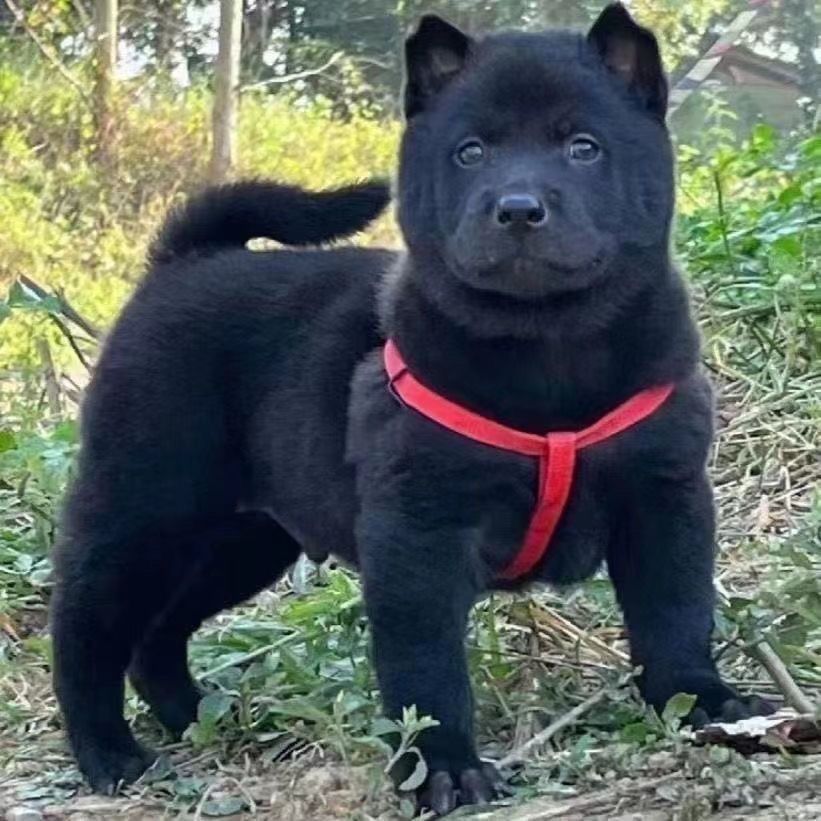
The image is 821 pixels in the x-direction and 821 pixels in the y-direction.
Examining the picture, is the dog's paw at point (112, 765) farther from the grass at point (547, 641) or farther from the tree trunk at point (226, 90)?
the tree trunk at point (226, 90)

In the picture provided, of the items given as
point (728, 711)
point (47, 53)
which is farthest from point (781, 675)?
point (47, 53)

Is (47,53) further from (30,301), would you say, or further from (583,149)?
(583,149)

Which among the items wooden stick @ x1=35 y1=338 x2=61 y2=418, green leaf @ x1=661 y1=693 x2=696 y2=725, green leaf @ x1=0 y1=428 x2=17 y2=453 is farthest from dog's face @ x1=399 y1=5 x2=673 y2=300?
wooden stick @ x1=35 y1=338 x2=61 y2=418

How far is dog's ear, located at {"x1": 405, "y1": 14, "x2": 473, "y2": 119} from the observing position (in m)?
2.50

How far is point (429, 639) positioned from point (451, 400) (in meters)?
0.33

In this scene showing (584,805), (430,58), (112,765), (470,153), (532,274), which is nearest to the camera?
(584,805)

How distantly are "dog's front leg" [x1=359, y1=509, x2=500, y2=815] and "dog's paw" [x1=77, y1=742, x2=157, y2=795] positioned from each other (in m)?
0.56

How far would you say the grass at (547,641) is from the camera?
2324 millimetres

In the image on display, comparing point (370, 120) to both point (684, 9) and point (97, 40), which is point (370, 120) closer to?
point (97, 40)

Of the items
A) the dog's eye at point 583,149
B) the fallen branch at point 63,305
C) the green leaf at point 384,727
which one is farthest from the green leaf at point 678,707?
the fallen branch at point 63,305

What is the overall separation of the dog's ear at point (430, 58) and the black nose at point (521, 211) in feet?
1.09

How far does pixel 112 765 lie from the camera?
2.70 m

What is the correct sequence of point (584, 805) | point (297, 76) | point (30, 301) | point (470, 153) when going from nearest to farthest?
point (584, 805)
point (470, 153)
point (30, 301)
point (297, 76)

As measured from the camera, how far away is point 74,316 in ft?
13.6
